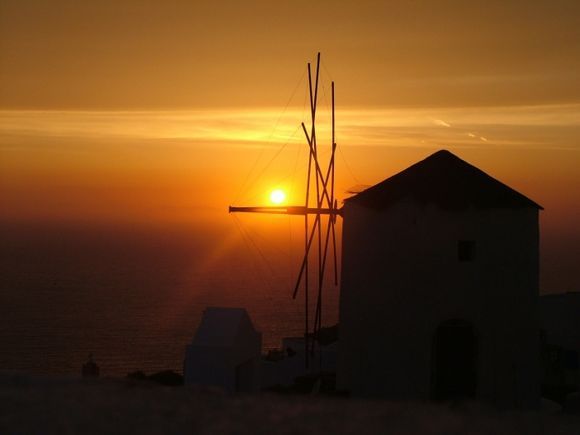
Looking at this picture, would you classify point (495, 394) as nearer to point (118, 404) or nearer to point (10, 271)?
point (118, 404)

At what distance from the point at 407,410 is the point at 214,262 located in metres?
154

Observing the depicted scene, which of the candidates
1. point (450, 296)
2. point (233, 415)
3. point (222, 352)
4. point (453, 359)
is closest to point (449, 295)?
point (450, 296)

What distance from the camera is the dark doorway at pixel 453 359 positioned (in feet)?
37.7

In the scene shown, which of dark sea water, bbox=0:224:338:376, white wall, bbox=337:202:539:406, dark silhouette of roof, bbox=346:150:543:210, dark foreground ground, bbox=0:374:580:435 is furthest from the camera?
dark sea water, bbox=0:224:338:376

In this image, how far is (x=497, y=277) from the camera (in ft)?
38.0

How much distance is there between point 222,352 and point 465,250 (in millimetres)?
4326

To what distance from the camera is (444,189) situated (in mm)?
11781

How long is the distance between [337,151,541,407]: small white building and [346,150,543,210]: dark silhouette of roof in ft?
0.07

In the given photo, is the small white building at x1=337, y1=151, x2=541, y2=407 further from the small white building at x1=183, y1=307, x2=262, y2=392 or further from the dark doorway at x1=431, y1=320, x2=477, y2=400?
the small white building at x1=183, y1=307, x2=262, y2=392

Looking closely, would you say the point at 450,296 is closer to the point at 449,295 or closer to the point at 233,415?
the point at 449,295

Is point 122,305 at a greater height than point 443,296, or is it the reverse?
point 443,296

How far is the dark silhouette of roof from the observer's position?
1161 centimetres

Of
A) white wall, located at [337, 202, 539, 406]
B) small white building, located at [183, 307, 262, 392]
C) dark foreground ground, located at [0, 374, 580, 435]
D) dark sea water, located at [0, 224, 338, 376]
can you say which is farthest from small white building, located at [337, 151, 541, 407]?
dark sea water, located at [0, 224, 338, 376]

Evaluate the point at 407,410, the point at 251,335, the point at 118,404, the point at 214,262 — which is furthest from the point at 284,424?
the point at 214,262
